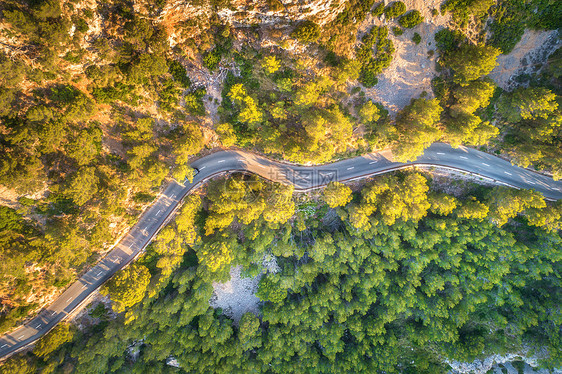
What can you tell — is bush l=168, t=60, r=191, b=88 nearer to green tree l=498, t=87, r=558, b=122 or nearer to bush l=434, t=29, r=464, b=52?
bush l=434, t=29, r=464, b=52

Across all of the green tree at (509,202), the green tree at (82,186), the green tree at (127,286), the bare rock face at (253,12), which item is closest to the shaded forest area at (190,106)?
the green tree at (82,186)

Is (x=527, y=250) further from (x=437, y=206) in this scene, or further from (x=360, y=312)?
(x=360, y=312)

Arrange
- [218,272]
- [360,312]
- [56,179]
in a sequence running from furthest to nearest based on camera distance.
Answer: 1. [360,312]
2. [218,272]
3. [56,179]

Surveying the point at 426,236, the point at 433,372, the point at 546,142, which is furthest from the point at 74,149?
the point at 433,372

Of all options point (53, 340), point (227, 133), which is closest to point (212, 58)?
point (227, 133)

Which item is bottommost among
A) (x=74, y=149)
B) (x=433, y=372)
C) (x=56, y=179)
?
(x=56, y=179)

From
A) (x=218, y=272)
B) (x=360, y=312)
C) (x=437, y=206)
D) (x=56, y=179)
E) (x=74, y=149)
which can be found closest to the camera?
(x=74, y=149)
